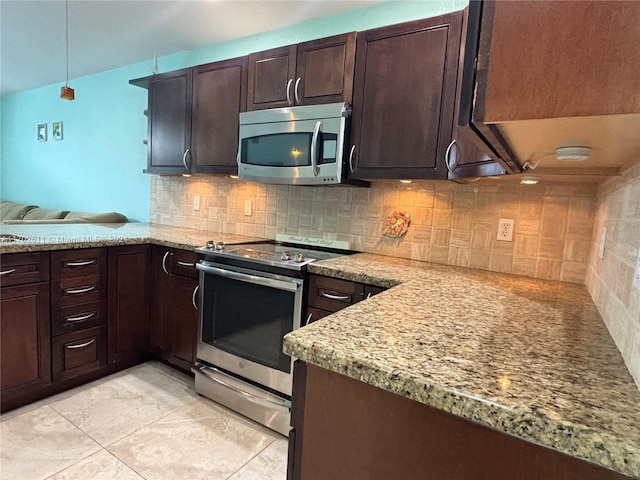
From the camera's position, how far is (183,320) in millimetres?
2281

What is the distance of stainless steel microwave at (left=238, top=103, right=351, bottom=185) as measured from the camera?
189 centimetres

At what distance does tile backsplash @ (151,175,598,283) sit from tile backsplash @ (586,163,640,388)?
1.34ft

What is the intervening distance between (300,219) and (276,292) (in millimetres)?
756

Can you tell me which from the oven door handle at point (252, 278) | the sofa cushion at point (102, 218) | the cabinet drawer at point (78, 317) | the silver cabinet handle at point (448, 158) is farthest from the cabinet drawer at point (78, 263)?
the silver cabinet handle at point (448, 158)

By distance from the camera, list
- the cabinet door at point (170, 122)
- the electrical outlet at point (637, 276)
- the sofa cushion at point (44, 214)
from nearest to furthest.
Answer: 1. the electrical outlet at point (637, 276)
2. the cabinet door at point (170, 122)
3. the sofa cushion at point (44, 214)

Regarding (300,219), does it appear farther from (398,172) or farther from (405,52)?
(405,52)

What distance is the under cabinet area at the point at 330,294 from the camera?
1.62 meters

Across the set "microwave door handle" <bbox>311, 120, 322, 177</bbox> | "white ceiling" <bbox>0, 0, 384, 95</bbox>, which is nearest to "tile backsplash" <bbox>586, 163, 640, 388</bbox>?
"microwave door handle" <bbox>311, 120, 322, 177</bbox>

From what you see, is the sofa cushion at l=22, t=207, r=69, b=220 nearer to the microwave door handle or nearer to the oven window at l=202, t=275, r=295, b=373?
the oven window at l=202, t=275, r=295, b=373

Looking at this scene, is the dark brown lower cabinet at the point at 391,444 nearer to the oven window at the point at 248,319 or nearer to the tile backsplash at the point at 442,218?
the oven window at the point at 248,319

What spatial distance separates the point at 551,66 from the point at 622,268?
0.58 metres

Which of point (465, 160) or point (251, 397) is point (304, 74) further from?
point (251, 397)

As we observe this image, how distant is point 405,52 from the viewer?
174 cm

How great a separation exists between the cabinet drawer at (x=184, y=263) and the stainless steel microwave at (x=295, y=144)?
0.59 m
